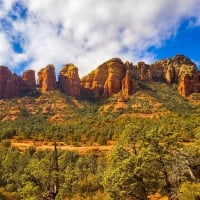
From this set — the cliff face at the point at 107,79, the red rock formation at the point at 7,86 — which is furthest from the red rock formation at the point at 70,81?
the red rock formation at the point at 7,86

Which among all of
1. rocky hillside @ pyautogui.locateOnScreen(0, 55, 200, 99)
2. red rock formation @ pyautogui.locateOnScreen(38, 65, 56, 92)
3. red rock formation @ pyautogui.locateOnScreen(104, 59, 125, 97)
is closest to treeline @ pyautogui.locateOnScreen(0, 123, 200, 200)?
rocky hillside @ pyautogui.locateOnScreen(0, 55, 200, 99)

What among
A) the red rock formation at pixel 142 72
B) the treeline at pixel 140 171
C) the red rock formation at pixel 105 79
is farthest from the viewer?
the red rock formation at pixel 142 72

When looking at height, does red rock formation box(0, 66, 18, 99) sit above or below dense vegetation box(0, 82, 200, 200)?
above

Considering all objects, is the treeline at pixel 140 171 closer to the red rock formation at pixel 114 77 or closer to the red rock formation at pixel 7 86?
the red rock formation at pixel 114 77

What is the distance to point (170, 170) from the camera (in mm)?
25078

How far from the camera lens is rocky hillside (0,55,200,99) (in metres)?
174

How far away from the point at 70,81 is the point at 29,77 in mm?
23713

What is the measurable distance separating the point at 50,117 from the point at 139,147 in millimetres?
123211

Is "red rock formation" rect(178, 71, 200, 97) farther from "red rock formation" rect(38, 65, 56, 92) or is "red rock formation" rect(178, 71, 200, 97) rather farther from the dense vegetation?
the dense vegetation

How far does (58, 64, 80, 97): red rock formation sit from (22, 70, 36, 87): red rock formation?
1510 centimetres

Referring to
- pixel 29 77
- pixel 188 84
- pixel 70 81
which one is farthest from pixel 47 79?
pixel 188 84

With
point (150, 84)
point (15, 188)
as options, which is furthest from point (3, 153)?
point (150, 84)

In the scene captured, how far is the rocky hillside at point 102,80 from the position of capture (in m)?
174

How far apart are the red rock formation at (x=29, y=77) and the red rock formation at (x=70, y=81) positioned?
15.1 m
